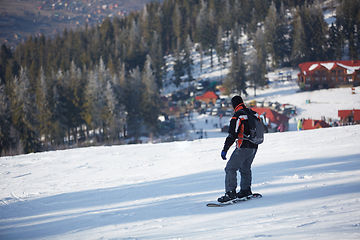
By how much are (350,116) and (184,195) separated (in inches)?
1224

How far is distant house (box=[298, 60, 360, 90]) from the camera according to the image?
47059 millimetres

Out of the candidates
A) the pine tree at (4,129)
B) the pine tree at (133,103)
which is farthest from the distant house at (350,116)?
the pine tree at (4,129)

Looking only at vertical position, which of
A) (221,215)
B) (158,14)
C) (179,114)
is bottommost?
(221,215)

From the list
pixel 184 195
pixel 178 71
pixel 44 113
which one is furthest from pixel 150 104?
pixel 184 195

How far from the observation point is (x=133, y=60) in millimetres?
66750

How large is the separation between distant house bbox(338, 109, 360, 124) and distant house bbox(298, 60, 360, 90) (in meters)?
17.1

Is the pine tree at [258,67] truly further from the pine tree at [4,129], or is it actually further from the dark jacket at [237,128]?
the dark jacket at [237,128]

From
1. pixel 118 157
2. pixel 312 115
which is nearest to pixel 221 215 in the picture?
pixel 118 157

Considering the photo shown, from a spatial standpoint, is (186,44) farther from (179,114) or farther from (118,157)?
(118,157)

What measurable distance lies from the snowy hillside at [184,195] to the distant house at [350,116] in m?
21.5

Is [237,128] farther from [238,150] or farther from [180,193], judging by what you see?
[180,193]

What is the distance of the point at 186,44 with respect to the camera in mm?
71812

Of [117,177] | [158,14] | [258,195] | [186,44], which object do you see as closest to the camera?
[258,195]

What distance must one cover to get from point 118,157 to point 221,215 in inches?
290
